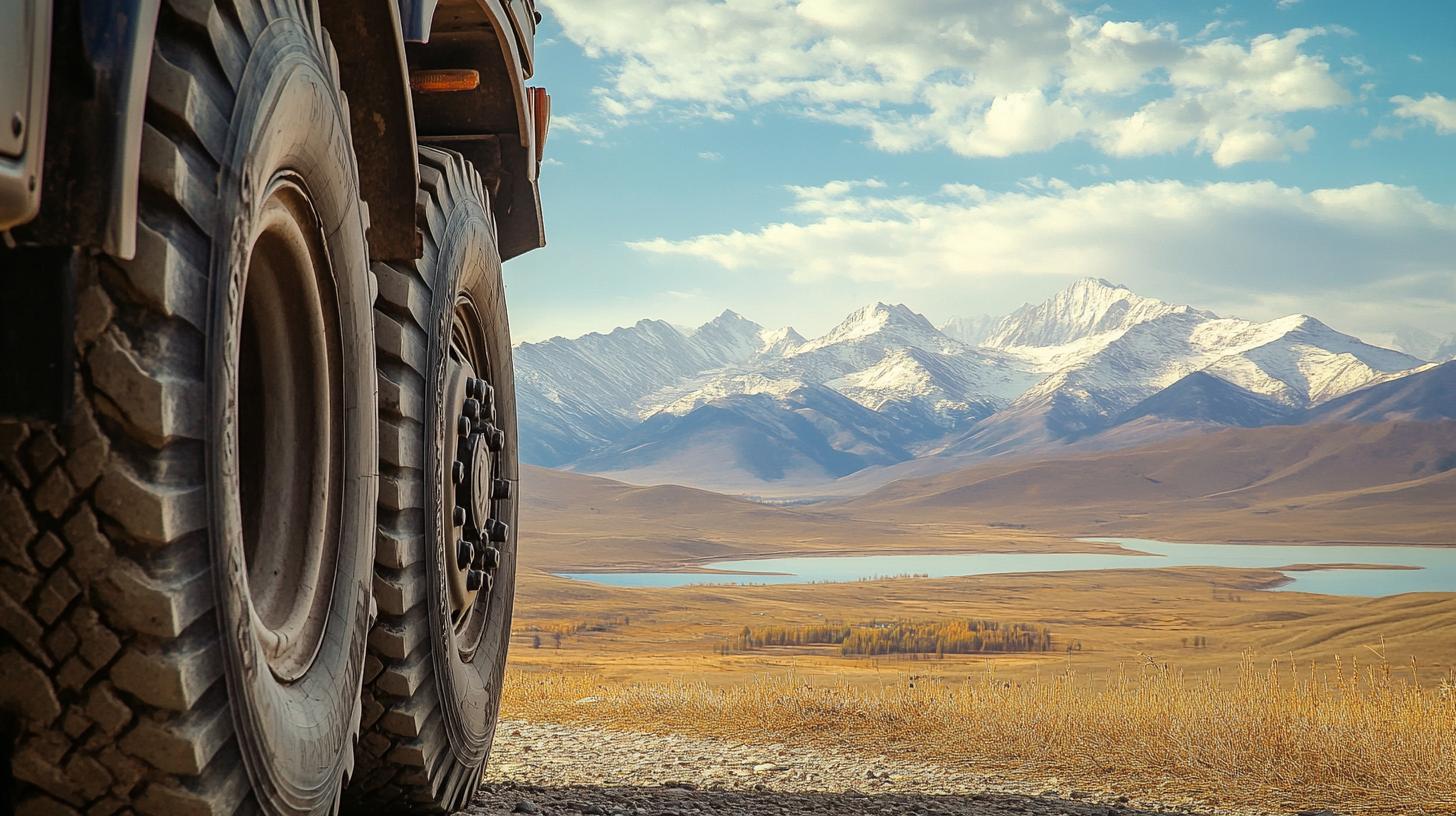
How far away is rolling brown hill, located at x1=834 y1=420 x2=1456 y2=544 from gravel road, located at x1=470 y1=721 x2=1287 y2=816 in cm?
10688

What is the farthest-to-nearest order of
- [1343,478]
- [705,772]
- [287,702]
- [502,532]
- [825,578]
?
[1343,478] → [825,578] → [705,772] → [502,532] → [287,702]

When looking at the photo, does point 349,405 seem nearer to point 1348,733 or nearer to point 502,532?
point 502,532

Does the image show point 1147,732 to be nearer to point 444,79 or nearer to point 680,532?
point 444,79

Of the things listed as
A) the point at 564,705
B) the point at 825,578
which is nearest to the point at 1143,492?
the point at 825,578

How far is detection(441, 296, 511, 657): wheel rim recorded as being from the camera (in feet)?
10.9

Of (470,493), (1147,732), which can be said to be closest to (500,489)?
(470,493)

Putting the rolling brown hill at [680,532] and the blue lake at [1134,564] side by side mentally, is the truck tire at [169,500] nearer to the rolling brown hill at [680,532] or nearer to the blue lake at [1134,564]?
the blue lake at [1134,564]

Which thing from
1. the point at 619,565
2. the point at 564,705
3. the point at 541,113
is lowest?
the point at 619,565

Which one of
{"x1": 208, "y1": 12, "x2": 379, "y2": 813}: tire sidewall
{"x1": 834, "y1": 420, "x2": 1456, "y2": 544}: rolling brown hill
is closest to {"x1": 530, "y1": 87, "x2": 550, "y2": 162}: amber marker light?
{"x1": 208, "y1": 12, "x2": 379, "y2": 813}: tire sidewall

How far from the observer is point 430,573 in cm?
302

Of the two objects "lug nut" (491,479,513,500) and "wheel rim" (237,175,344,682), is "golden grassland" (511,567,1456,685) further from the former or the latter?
"wheel rim" (237,175,344,682)

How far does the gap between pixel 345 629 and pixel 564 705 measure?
6.38 meters

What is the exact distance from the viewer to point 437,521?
3.09 metres

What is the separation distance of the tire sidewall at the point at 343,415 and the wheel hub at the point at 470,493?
31.2 inches
